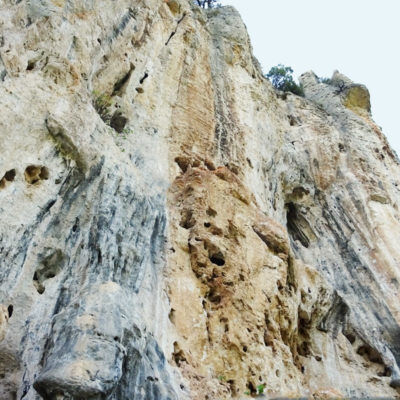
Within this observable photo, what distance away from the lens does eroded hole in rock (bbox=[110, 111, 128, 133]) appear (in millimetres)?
11625

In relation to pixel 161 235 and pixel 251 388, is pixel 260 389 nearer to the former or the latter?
pixel 251 388

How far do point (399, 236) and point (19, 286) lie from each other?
46.7ft

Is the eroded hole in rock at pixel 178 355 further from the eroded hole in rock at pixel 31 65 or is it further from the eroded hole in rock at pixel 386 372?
the eroded hole in rock at pixel 386 372

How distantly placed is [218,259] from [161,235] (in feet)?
4.99

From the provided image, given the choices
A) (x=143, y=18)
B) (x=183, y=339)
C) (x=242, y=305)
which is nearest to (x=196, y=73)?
(x=143, y=18)

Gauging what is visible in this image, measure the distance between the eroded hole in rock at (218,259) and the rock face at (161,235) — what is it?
0.49 ft

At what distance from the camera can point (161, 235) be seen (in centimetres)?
934

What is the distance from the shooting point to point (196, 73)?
15.5m

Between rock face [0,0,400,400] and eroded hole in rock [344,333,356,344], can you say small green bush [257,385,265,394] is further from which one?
eroded hole in rock [344,333,356,344]

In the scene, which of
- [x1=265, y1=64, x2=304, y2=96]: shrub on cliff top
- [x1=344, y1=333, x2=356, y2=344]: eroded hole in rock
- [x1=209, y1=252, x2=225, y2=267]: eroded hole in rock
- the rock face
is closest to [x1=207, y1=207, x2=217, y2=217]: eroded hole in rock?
the rock face

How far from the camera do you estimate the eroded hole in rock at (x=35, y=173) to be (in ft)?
24.1

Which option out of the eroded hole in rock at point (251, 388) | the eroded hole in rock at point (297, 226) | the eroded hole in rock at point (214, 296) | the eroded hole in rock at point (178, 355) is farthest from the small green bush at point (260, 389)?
the eroded hole in rock at point (297, 226)

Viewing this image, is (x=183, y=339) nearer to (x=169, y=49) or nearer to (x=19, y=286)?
(x=19, y=286)

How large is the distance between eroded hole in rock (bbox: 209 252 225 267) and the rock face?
0.15 metres
